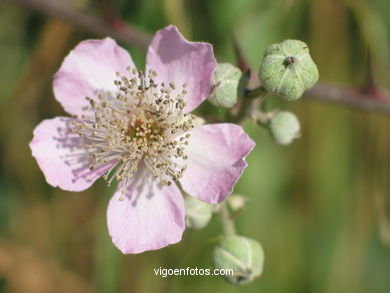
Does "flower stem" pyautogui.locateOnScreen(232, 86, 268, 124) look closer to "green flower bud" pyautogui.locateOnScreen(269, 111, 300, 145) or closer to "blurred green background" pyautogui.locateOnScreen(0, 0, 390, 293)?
"green flower bud" pyautogui.locateOnScreen(269, 111, 300, 145)

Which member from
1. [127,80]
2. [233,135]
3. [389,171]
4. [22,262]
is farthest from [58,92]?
[389,171]

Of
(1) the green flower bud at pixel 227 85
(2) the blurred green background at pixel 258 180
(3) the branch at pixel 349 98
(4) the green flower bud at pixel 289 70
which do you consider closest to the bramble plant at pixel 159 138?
(1) the green flower bud at pixel 227 85

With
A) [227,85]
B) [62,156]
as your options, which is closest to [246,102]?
[227,85]

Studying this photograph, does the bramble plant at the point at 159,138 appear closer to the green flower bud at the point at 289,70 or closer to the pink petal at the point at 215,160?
the pink petal at the point at 215,160

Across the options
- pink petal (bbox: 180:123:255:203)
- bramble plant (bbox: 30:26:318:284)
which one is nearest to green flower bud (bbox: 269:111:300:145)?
bramble plant (bbox: 30:26:318:284)

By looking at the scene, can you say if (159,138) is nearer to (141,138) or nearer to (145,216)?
(141,138)

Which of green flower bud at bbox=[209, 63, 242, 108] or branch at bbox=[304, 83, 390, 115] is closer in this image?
green flower bud at bbox=[209, 63, 242, 108]
